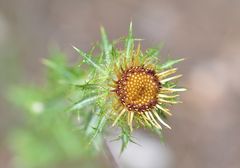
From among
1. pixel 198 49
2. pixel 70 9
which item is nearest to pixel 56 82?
pixel 70 9

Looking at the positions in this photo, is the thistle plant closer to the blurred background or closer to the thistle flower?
the thistle flower

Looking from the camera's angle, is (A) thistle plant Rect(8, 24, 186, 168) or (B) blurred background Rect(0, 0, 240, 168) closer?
(A) thistle plant Rect(8, 24, 186, 168)

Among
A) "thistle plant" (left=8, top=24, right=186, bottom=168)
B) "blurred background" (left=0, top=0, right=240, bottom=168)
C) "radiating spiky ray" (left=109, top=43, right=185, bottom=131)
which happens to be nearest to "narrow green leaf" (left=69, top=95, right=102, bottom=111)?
"thistle plant" (left=8, top=24, right=186, bottom=168)

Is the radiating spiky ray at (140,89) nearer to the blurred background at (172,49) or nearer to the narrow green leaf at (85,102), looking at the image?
the narrow green leaf at (85,102)

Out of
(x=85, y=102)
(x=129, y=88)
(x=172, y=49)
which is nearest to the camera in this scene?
(x=129, y=88)

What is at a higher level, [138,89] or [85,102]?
[138,89]

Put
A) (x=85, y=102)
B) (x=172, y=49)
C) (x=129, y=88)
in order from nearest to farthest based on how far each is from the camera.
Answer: (x=129, y=88) < (x=85, y=102) < (x=172, y=49)

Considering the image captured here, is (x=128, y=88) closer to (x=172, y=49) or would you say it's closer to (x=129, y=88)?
(x=129, y=88)

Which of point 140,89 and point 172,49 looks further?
point 172,49

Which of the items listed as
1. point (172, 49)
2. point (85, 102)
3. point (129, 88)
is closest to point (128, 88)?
point (129, 88)
